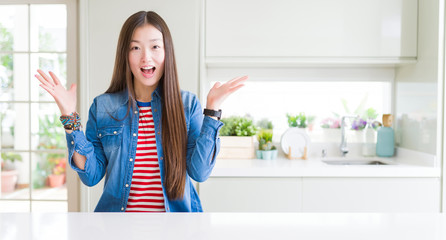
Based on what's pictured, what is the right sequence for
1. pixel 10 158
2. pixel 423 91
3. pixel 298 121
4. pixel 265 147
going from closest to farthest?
pixel 423 91 → pixel 265 147 → pixel 10 158 → pixel 298 121

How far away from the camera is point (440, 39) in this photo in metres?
2.14

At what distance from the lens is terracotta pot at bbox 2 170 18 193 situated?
2.56 meters

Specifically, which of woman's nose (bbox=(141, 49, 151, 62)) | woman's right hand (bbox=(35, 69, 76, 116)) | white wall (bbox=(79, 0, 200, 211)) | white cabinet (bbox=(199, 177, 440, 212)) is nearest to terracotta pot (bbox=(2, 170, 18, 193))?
white wall (bbox=(79, 0, 200, 211))

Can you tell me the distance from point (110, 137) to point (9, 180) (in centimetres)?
172

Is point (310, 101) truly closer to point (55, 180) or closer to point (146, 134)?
point (146, 134)

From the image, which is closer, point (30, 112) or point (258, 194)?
point (258, 194)

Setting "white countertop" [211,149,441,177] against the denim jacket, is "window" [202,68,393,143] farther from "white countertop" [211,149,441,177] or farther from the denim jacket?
the denim jacket

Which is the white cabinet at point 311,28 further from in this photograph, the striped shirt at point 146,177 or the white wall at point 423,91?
the striped shirt at point 146,177

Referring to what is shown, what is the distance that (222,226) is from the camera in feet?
2.94

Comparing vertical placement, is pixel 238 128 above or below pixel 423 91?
below

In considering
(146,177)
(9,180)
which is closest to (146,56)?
(146,177)

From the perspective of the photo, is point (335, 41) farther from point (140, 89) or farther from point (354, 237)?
point (354, 237)

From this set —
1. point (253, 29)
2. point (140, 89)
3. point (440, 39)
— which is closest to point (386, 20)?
point (440, 39)

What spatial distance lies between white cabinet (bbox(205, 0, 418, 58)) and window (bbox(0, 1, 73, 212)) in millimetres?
1055
